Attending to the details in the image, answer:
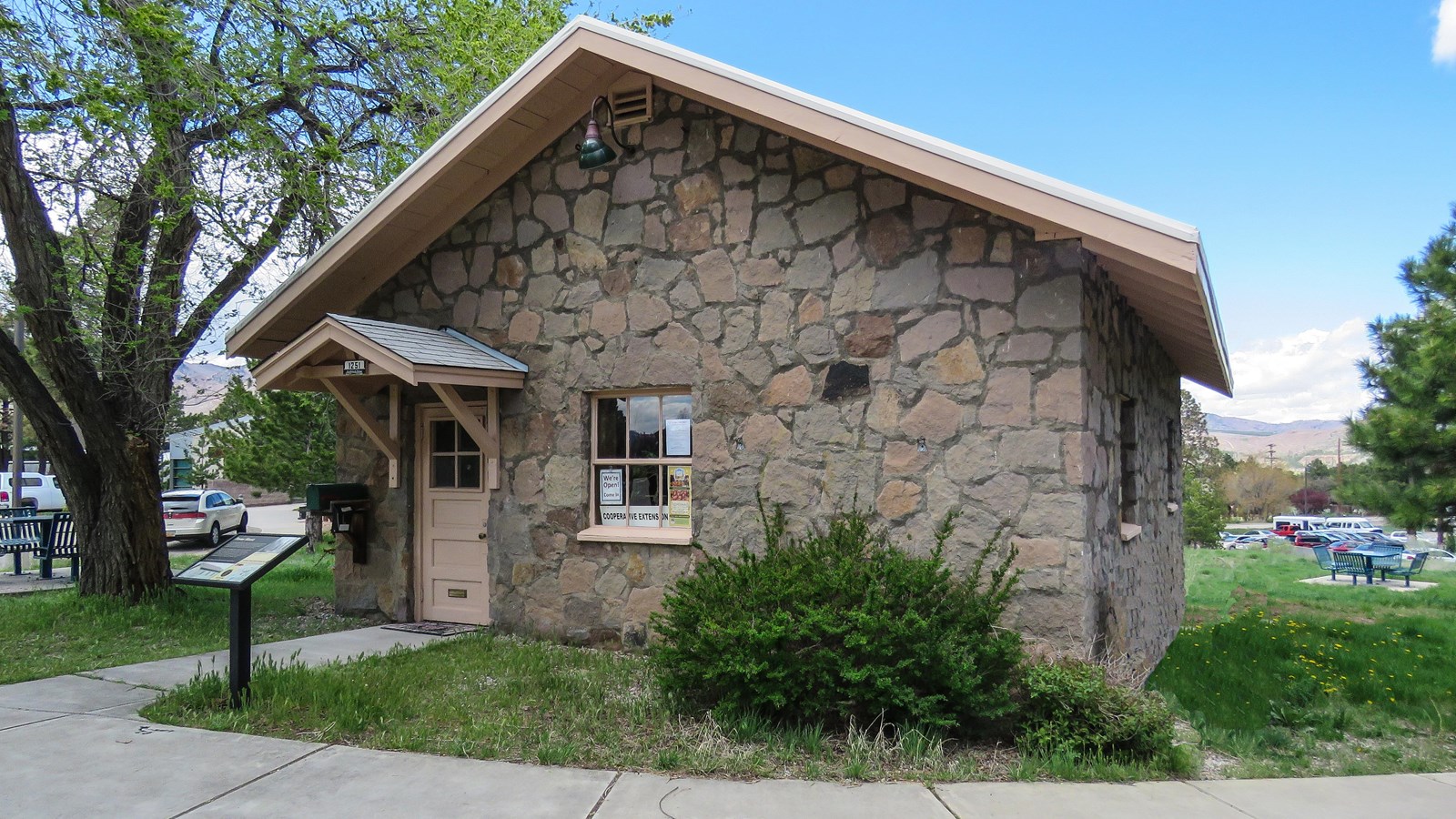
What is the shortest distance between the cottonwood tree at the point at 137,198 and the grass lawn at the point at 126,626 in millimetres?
543

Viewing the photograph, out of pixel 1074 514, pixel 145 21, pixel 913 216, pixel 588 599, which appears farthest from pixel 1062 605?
pixel 145 21

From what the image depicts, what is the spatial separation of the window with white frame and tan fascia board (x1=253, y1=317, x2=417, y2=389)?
1.80 metres

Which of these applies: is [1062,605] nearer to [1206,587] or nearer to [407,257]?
[407,257]

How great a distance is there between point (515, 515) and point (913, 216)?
4.44 metres

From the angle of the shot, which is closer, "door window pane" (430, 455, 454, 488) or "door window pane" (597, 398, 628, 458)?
"door window pane" (597, 398, 628, 458)

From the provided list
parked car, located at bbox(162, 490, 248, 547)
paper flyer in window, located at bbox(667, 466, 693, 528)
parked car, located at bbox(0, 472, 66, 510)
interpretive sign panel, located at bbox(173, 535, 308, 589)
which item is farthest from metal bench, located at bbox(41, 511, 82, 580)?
parked car, located at bbox(0, 472, 66, 510)

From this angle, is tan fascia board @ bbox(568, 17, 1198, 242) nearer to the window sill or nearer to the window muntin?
the window sill

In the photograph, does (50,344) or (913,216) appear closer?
(913,216)

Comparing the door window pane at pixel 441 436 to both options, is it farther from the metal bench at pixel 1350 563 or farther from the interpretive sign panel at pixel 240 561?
the metal bench at pixel 1350 563

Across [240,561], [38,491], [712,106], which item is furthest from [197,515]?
[712,106]

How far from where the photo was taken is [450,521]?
30.3 feet

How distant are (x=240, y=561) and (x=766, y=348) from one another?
402cm

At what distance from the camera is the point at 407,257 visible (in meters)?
9.16

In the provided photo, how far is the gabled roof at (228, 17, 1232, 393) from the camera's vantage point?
5910mm
